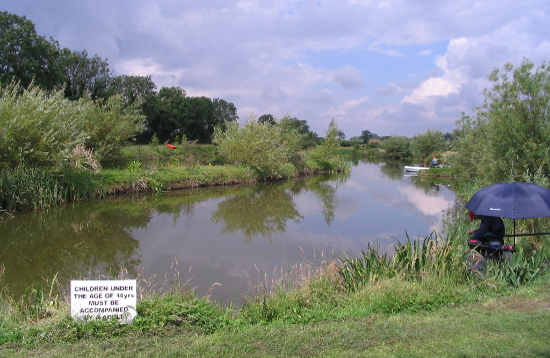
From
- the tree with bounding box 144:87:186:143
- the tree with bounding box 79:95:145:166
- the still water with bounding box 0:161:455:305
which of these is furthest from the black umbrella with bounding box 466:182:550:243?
the tree with bounding box 144:87:186:143

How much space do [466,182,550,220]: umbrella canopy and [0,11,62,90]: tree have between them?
33586mm

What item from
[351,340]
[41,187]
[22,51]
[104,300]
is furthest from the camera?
[22,51]

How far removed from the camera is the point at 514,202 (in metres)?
5.62

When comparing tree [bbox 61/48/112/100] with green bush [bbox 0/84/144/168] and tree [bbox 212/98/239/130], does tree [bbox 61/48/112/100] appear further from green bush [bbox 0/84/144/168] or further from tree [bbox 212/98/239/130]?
green bush [bbox 0/84/144/168]

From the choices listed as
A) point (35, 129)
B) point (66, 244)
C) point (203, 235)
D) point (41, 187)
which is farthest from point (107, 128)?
point (203, 235)

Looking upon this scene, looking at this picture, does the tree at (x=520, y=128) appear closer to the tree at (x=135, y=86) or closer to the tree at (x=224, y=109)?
the tree at (x=135, y=86)

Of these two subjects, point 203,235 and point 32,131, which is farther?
point 32,131

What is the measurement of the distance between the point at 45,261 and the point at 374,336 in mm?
7278

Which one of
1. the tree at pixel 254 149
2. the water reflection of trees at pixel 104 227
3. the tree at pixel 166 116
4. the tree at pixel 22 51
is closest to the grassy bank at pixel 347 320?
Result: the water reflection of trees at pixel 104 227

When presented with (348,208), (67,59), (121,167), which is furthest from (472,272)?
(67,59)

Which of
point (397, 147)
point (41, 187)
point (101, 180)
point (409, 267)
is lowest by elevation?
point (409, 267)

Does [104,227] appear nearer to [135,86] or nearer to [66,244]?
[66,244]

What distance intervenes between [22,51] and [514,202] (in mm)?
36360

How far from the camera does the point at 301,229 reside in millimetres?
11906
